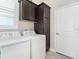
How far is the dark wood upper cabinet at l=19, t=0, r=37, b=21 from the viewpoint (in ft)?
8.46

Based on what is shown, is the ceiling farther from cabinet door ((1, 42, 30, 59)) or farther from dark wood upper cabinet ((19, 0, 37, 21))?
cabinet door ((1, 42, 30, 59))

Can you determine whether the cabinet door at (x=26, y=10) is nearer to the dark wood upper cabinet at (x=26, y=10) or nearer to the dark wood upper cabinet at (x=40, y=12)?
the dark wood upper cabinet at (x=26, y=10)

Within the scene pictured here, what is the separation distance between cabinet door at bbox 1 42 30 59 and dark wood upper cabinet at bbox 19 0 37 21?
3.55 ft

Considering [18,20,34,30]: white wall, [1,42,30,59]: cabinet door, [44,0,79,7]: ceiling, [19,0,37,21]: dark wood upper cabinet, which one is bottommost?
[1,42,30,59]: cabinet door

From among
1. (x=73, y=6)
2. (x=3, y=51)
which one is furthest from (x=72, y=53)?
(x=3, y=51)

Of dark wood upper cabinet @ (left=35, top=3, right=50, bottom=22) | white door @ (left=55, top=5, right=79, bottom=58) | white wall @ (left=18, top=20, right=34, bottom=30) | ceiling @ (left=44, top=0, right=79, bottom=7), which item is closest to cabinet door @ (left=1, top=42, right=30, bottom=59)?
white wall @ (left=18, top=20, right=34, bottom=30)

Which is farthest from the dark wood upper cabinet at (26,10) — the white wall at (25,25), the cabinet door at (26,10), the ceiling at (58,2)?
the ceiling at (58,2)

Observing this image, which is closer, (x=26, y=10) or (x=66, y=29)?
(x=26, y=10)

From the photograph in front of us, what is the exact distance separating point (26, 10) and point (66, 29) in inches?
73.5

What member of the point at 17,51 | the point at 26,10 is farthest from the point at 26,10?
the point at 17,51

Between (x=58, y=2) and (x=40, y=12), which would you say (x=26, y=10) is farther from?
(x=58, y=2)

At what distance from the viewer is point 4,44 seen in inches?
54.3

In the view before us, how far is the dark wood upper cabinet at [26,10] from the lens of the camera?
2578 millimetres

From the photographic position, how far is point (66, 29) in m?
3.34
